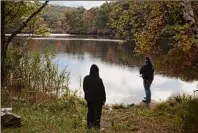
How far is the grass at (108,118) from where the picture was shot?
391 inches

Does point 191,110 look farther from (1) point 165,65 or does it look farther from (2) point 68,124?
(2) point 68,124

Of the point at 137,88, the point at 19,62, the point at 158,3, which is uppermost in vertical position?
the point at 158,3

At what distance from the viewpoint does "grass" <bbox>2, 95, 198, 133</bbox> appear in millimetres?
9922

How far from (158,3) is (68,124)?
445 cm

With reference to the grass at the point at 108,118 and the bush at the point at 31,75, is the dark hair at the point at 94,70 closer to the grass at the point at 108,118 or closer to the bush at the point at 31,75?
the grass at the point at 108,118

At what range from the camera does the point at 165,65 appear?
452 inches

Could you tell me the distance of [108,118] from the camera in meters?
12.2

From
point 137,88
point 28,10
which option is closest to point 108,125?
point 28,10

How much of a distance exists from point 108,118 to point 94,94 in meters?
2.36

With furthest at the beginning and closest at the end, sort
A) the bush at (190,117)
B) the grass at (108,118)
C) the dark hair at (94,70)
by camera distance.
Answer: the grass at (108,118)
the dark hair at (94,70)
the bush at (190,117)

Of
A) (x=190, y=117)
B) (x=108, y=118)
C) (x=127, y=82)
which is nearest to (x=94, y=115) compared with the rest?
(x=108, y=118)

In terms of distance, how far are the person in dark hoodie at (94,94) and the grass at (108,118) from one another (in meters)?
0.29

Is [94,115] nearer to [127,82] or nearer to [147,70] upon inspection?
[147,70]

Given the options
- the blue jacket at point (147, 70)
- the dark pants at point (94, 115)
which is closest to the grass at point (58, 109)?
the dark pants at point (94, 115)
